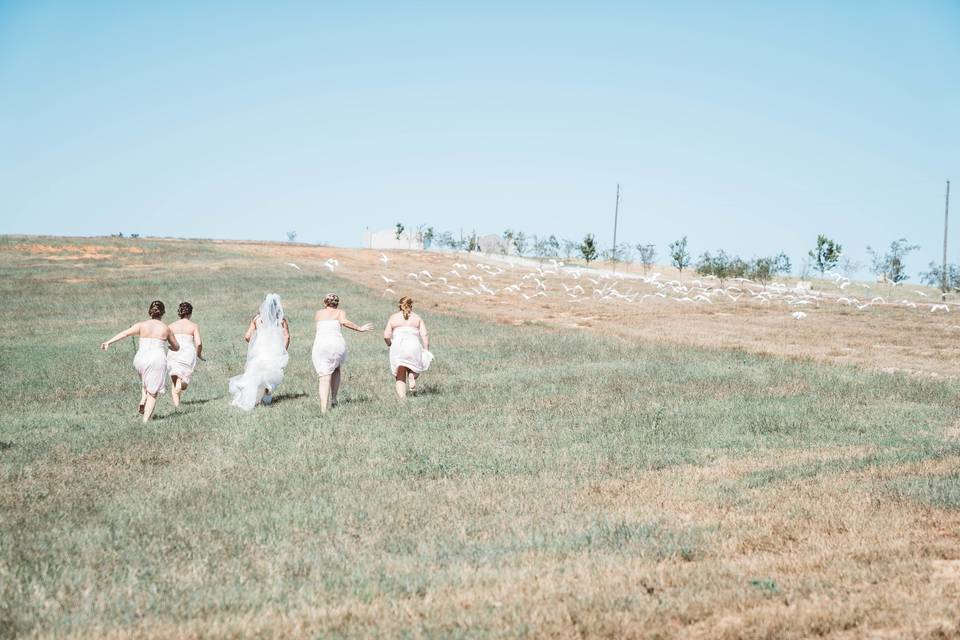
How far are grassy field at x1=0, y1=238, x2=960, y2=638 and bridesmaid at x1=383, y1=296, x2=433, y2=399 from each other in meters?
0.59

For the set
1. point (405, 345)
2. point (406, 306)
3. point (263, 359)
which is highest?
point (406, 306)

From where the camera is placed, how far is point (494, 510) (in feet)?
27.0

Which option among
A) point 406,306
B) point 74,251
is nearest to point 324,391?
point 406,306

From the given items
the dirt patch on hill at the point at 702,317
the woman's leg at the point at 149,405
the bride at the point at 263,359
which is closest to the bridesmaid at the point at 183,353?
the bride at the point at 263,359

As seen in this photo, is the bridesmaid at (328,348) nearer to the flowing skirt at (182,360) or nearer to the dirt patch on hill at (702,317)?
the flowing skirt at (182,360)

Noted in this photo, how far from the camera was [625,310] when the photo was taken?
4378cm

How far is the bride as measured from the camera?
14.7 m

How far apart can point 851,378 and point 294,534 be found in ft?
50.0

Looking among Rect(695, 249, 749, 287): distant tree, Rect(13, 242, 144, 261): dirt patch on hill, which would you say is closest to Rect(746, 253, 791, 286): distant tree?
Rect(695, 249, 749, 287): distant tree

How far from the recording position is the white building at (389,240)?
121312mm

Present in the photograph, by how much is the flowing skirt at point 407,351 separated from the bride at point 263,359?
2110 mm

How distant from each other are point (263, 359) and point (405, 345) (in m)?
2.72

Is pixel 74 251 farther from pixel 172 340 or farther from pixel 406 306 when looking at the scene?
pixel 406 306

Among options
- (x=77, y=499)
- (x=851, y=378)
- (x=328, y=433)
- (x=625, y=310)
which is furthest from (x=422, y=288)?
(x=77, y=499)
